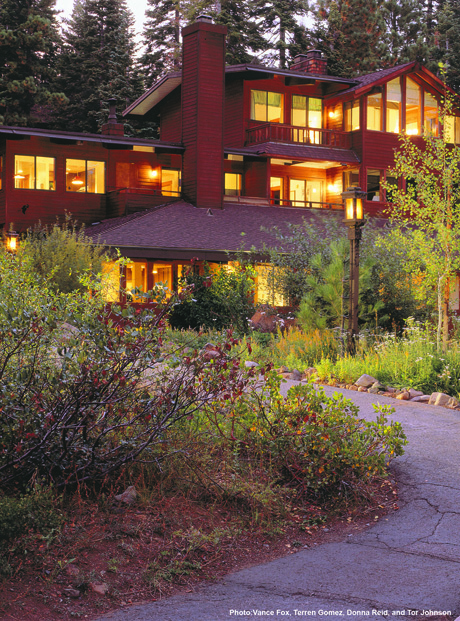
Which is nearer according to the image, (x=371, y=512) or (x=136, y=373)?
(x=136, y=373)

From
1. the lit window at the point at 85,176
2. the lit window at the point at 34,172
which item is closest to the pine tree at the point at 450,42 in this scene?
the lit window at the point at 85,176

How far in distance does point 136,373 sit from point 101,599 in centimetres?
164

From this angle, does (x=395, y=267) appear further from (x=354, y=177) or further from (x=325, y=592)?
(x=354, y=177)

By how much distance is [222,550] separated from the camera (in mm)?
4980

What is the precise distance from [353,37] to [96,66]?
17213 mm

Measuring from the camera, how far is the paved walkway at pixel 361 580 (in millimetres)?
4168

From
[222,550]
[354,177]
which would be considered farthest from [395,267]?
[354,177]

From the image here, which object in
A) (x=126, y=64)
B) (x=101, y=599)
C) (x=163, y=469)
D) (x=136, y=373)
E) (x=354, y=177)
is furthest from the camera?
(x=126, y=64)

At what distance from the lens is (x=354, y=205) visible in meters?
13.4

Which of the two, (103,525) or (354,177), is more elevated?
(354,177)

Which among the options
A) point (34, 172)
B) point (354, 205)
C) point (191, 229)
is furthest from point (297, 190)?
point (354, 205)

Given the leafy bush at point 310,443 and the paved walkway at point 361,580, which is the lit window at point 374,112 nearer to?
the leafy bush at point 310,443

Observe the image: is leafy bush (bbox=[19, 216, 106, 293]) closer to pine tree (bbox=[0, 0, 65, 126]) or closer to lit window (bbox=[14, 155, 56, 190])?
lit window (bbox=[14, 155, 56, 190])

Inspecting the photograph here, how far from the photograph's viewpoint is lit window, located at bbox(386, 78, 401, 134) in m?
32.5
